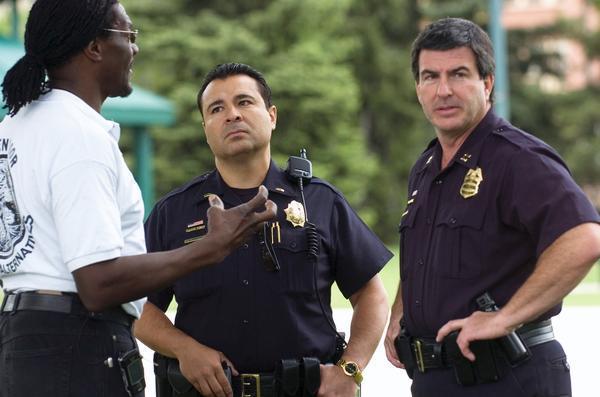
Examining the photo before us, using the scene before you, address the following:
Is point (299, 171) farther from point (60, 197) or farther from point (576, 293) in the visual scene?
point (576, 293)

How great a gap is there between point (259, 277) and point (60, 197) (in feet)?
4.27

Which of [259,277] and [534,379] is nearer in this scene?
[534,379]

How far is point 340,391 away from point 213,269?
2.25 feet

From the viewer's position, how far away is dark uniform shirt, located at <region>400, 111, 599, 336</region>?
3.66 metres

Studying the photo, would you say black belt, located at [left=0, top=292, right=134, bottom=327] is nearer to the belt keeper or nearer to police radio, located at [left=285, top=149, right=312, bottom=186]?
the belt keeper

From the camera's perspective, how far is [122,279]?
3182mm

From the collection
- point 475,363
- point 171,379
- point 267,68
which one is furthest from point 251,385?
point 267,68

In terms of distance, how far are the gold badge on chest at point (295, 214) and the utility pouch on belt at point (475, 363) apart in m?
0.86

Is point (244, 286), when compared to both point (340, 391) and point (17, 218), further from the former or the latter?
point (17, 218)

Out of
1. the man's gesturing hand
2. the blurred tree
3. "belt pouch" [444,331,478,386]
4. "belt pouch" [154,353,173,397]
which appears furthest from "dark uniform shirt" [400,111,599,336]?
the blurred tree

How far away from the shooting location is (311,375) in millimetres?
4230

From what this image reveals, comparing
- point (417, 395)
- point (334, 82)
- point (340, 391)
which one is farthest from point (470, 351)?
point (334, 82)

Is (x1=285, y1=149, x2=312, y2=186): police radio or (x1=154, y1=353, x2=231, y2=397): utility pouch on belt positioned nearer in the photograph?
(x1=154, y1=353, x2=231, y2=397): utility pouch on belt

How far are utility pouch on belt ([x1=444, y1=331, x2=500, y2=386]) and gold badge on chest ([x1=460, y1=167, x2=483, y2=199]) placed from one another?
0.50 metres
